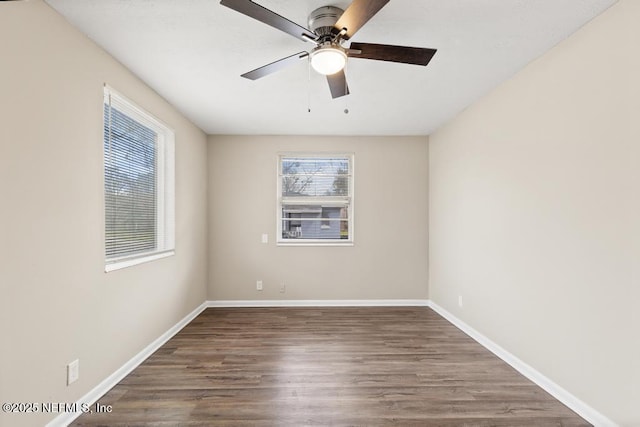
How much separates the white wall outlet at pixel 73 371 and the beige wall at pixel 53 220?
1.4 inches

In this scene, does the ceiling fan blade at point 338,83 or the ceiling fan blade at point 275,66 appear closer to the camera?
the ceiling fan blade at point 275,66

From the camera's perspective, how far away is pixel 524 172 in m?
2.66

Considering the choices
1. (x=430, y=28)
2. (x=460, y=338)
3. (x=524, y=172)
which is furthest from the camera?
(x=460, y=338)

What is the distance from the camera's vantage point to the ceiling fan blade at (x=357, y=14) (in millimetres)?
1523

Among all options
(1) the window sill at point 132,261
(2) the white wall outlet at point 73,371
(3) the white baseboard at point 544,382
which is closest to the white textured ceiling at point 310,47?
(1) the window sill at point 132,261

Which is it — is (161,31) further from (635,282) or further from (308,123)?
(635,282)

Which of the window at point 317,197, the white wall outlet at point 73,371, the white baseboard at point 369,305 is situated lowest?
the white baseboard at point 369,305

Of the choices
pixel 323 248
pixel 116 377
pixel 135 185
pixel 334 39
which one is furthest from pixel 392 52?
pixel 323 248

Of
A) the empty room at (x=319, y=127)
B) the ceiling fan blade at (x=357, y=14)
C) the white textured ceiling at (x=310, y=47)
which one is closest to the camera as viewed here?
Answer: the ceiling fan blade at (x=357, y=14)

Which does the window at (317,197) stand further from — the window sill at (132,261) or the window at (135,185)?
the window sill at (132,261)

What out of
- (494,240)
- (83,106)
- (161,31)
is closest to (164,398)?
(83,106)

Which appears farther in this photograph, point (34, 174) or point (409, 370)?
point (409, 370)

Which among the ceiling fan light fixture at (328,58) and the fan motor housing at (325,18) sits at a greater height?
the fan motor housing at (325,18)

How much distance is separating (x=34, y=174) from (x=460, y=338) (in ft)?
12.1
